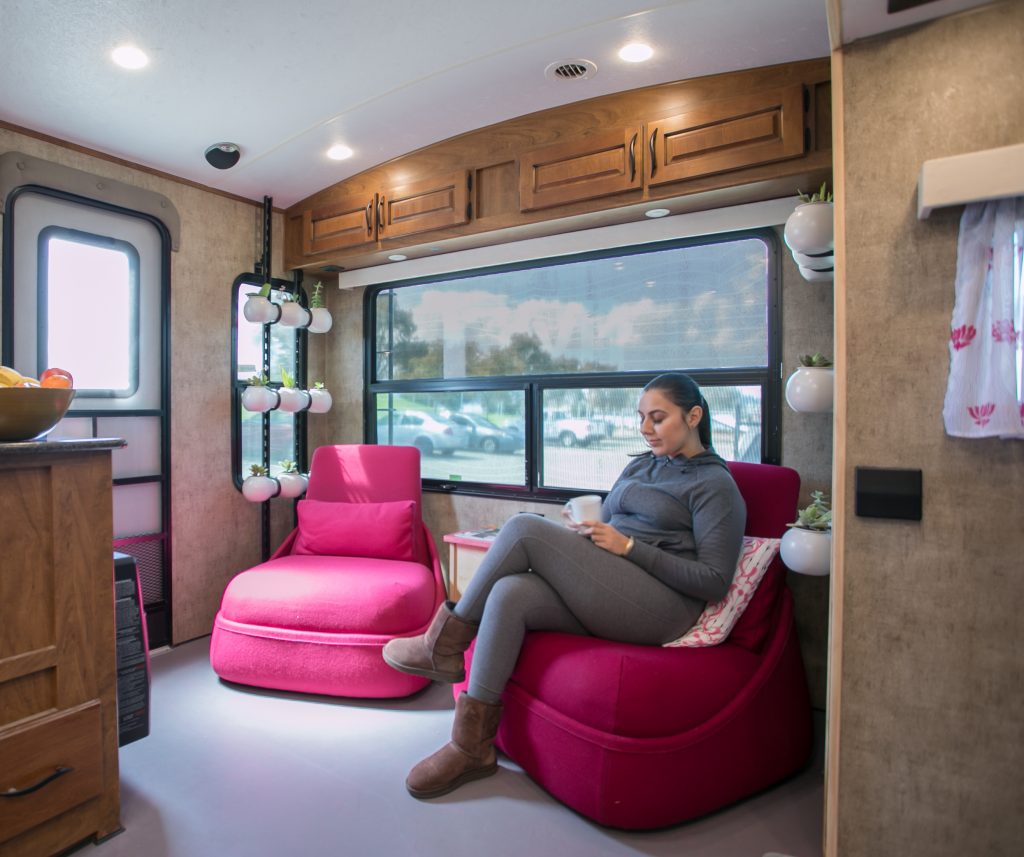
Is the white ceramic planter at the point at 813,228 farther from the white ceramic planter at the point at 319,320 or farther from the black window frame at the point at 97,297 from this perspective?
the black window frame at the point at 97,297

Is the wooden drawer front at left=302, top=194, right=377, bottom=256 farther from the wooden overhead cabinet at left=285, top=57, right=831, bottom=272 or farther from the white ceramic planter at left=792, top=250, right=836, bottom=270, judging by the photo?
the white ceramic planter at left=792, top=250, right=836, bottom=270

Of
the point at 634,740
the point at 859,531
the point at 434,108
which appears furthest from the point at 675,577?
the point at 434,108

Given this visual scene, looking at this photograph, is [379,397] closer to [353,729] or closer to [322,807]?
[353,729]

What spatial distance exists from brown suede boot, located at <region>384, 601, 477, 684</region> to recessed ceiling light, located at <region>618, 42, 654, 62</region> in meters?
2.04

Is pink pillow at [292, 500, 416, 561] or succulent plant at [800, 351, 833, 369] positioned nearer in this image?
succulent plant at [800, 351, 833, 369]

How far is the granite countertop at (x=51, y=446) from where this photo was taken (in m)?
1.50

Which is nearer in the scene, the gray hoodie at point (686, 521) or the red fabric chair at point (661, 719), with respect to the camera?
the red fabric chair at point (661, 719)

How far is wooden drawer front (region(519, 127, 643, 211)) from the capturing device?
251cm

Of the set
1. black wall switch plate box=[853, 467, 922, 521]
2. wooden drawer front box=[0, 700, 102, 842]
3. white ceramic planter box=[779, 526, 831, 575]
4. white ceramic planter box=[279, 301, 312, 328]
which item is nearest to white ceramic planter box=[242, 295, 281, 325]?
white ceramic planter box=[279, 301, 312, 328]

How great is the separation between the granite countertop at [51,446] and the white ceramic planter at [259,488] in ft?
5.36

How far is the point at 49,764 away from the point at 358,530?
5.30 ft

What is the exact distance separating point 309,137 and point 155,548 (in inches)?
83.5

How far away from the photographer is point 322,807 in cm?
189

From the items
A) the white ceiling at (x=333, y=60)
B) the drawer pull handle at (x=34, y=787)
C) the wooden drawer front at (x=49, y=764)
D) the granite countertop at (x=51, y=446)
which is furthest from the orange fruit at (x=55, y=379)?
A: the white ceiling at (x=333, y=60)
